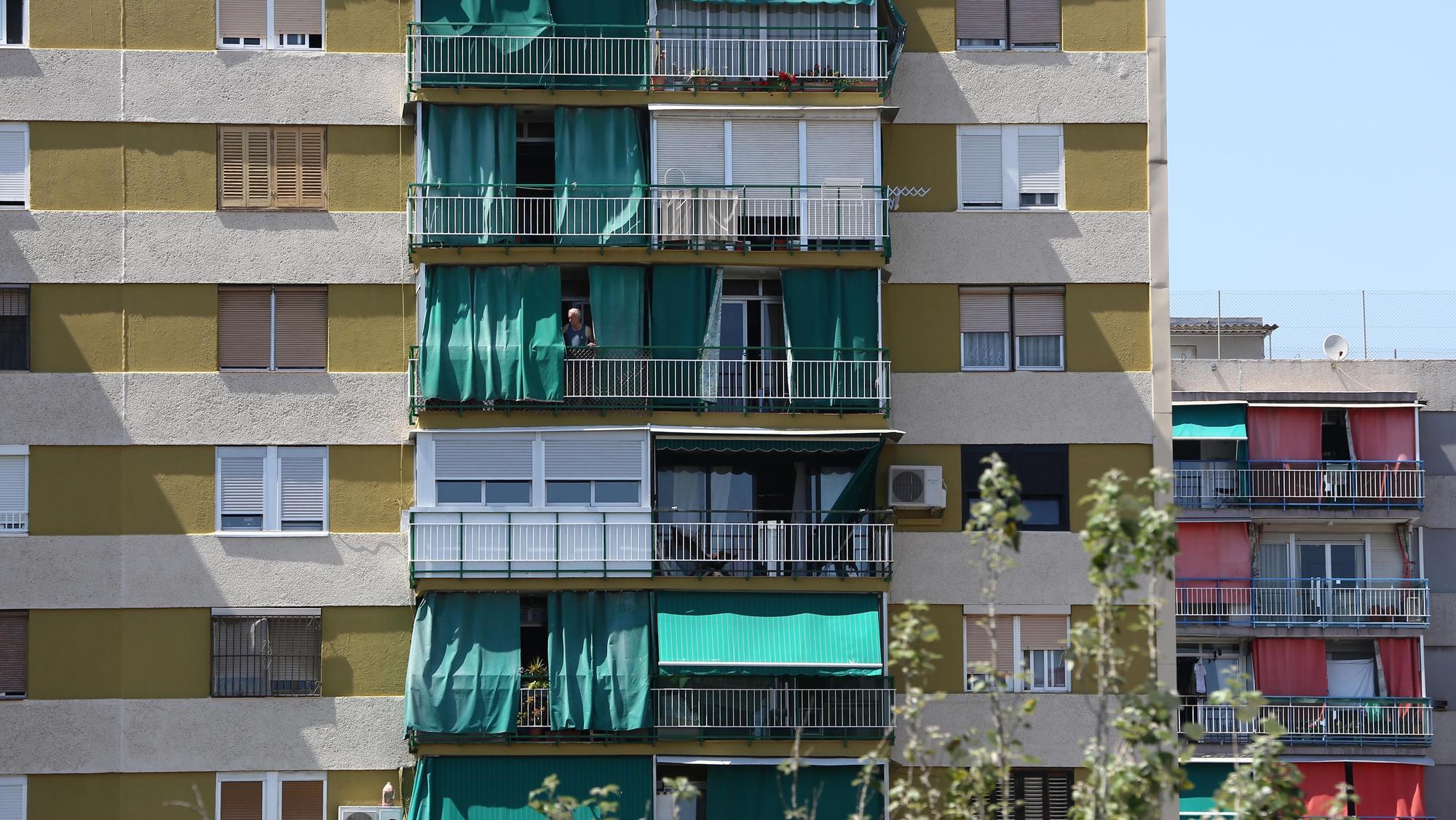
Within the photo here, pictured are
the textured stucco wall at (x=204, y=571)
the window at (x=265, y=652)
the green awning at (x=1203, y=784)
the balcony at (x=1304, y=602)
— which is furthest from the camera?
the balcony at (x=1304, y=602)

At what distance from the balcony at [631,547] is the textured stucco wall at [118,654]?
12.3ft

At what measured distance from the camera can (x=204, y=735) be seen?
33.2m

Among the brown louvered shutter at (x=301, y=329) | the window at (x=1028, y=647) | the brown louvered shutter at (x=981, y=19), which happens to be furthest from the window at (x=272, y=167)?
the window at (x=1028, y=647)

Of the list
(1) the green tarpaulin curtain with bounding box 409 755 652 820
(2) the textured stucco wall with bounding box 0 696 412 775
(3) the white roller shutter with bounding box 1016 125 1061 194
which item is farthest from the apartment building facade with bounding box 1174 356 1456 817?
(2) the textured stucco wall with bounding box 0 696 412 775

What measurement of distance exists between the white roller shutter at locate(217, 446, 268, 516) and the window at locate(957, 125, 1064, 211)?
462 inches

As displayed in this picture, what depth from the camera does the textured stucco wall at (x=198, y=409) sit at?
33.7 m

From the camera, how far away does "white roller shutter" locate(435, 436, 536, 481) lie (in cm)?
3331

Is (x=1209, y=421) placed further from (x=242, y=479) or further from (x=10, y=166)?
(x=10, y=166)

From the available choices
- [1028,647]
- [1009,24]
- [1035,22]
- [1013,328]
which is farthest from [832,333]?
[1035,22]

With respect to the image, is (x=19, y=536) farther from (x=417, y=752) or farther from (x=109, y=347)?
(x=417, y=752)

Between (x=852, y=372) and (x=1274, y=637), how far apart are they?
2208 cm

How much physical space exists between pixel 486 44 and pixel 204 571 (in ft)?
30.1

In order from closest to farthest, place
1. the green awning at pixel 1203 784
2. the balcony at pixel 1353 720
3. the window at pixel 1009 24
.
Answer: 1. the window at pixel 1009 24
2. the green awning at pixel 1203 784
3. the balcony at pixel 1353 720

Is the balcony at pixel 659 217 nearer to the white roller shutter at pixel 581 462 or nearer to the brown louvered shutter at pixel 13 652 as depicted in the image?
the white roller shutter at pixel 581 462
